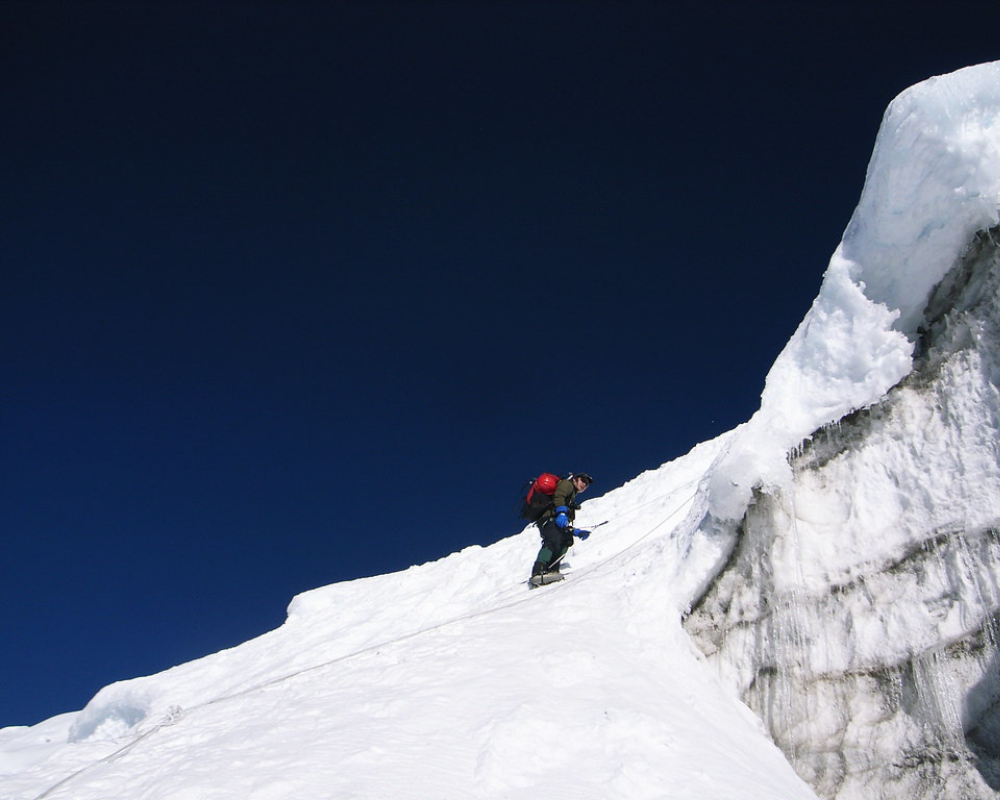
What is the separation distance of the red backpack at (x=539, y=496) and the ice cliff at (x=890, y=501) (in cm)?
366

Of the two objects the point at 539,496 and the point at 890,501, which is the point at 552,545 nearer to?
the point at 539,496

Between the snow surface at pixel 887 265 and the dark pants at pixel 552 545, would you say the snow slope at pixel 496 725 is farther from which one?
the snow surface at pixel 887 265

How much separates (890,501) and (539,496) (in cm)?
514

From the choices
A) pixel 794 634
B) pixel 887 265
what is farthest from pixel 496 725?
pixel 887 265

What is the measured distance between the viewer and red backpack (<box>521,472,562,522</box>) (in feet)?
34.0

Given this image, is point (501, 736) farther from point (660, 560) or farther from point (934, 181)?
point (934, 181)

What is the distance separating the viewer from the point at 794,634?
20.4 feet

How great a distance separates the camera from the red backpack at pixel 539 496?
34.0 feet

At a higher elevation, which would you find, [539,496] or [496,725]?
[539,496]

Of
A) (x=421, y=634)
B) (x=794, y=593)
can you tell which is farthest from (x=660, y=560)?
(x=421, y=634)

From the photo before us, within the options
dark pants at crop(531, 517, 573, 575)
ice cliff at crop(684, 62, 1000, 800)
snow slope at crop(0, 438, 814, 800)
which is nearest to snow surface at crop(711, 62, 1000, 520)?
ice cliff at crop(684, 62, 1000, 800)

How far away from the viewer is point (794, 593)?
6.32 m

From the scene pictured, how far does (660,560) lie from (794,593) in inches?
59.1

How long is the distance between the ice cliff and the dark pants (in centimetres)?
341
